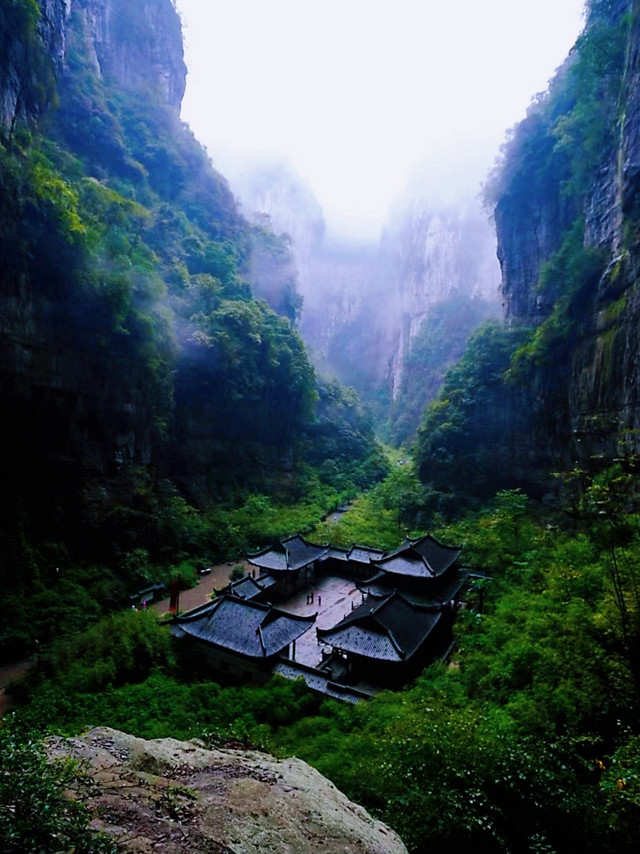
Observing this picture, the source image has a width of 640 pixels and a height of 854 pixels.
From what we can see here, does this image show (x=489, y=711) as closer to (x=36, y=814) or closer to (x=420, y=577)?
(x=36, y=814)

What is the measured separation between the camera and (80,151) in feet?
101

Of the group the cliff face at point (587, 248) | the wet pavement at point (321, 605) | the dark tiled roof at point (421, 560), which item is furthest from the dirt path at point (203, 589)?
the cliff face at point (587, 248)

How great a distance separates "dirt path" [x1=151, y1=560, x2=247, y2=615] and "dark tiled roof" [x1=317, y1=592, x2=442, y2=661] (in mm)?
7093

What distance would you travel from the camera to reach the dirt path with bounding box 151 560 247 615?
1716 cm

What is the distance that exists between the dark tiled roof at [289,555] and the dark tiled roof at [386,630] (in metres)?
5.66

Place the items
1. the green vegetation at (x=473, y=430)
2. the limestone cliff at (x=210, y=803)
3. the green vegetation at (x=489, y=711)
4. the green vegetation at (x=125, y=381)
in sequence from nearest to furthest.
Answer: the limestone cliff at (x=210, y=803)
the green vegetation at (x=489, y=711)
the green vegetation at (x=125, y=381)
the green vegetation at (x=473, y=430)

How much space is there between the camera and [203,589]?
18938 millimetres

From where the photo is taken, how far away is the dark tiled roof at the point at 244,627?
12062mm

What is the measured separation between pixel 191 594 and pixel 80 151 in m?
29.6

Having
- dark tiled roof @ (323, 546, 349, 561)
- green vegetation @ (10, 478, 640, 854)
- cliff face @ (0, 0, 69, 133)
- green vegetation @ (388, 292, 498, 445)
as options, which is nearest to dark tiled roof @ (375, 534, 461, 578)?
green vegetation @ (10, 478, 640, 854)

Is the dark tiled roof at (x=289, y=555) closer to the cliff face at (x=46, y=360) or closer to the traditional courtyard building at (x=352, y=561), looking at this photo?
the traditional courtyard building at (x=352, y=561)

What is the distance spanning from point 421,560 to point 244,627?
6934 millimetres

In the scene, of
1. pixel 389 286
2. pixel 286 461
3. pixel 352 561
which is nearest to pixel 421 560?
pixel 352 561

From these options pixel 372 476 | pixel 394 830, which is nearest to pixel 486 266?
pixel 372 476
